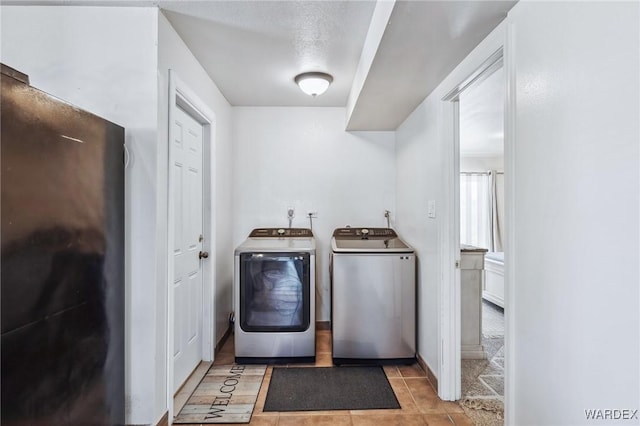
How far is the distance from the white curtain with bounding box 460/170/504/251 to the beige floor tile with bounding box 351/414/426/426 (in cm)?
384

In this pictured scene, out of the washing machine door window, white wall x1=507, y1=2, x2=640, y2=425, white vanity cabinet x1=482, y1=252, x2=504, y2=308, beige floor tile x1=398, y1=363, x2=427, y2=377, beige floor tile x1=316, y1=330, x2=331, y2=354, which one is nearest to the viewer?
white wall x1=507, y1=2, x2=640, y2=425

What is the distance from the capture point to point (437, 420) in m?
1.88

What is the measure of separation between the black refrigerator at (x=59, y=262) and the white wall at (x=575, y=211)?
6.03 ft

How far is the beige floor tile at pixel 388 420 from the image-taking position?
6.07ft

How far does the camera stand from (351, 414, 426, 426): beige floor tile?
1.85 m

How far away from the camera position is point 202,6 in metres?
1.62

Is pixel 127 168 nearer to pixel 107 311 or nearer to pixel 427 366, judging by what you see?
pixel 107 311

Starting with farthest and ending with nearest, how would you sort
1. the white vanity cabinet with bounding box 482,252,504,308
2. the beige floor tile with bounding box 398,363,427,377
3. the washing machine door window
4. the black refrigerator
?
the white vanity cabinet with bounding box 482,252,504,308, the washing machine door window, the beige floor tile with bounding box 398,363,427,377, the black refrigerator

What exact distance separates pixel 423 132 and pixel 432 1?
1294 millimetres

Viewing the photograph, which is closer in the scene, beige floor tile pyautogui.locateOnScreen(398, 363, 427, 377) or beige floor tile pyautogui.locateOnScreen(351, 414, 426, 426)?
beige floor tile pyautogui.locateOnScreen(351, 414, 426, 426)

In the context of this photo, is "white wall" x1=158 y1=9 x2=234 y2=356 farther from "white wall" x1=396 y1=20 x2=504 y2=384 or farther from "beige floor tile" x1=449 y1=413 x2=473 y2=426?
"beige floor tile" x1=449 y1=413 x2=473 y2=426

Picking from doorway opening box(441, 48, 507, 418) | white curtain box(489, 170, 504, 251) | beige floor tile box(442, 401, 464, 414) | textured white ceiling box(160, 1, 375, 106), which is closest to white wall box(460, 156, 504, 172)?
white curtain box(489, 170, 504, 251)

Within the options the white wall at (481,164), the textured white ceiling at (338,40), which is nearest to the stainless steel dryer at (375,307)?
the textured white ceiling at (338,40)

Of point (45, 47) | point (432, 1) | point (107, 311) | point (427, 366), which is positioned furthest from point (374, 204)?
point (45, 47)
